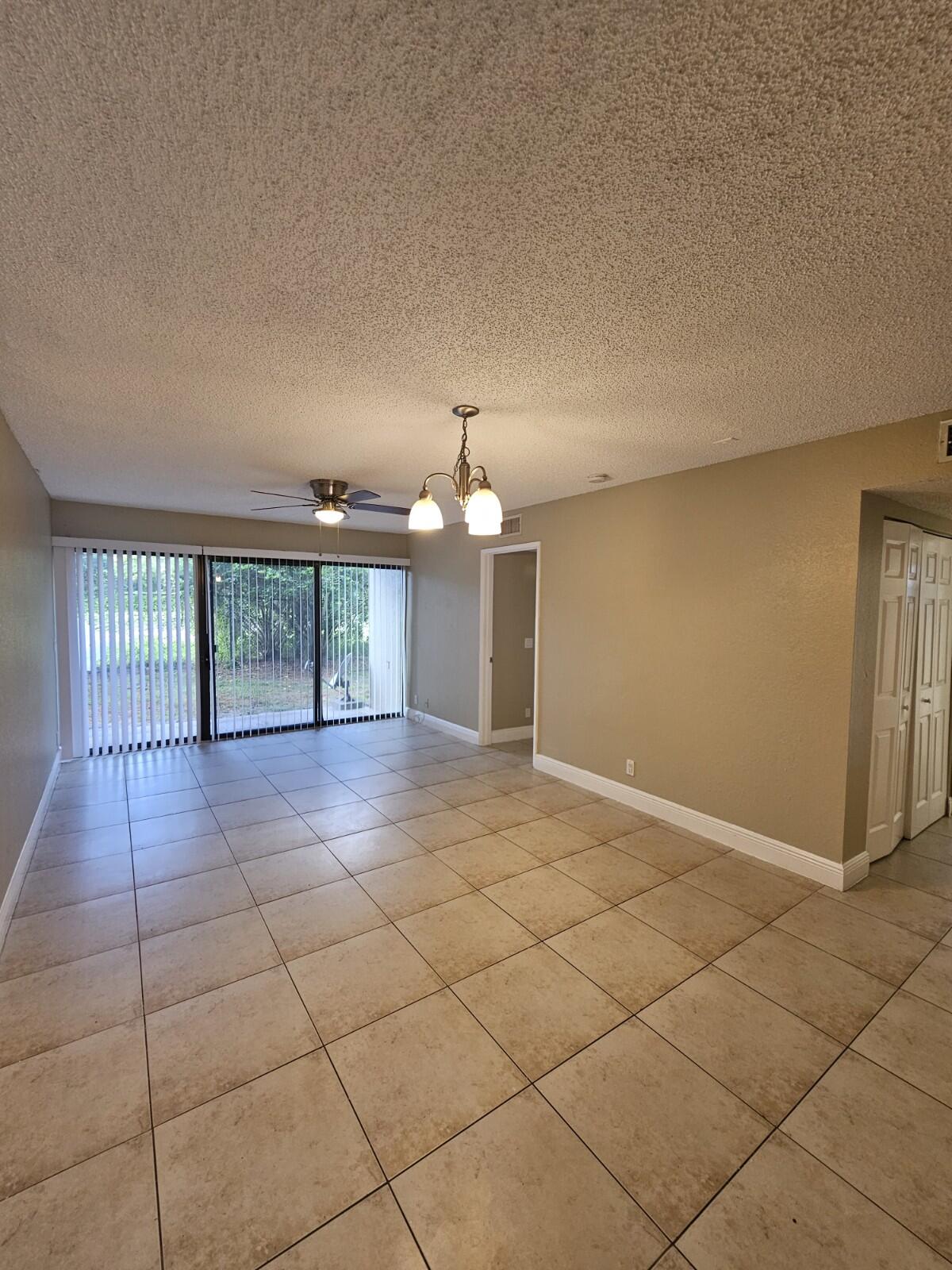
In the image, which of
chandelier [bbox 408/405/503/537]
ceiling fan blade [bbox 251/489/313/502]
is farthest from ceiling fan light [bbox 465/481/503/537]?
ceiling fan blade [bbox 251/489/313/502]

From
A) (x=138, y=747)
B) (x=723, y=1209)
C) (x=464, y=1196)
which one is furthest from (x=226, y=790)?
(x=723, y=1209)

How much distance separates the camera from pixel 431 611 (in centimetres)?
688

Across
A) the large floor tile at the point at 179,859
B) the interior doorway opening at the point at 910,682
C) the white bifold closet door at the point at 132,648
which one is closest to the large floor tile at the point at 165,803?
the large floor tile at the point at 179,859

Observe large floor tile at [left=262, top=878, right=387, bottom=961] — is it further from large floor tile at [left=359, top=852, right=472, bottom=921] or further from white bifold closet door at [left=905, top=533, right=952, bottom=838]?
white bifold closet door at [left=905, top=533, right=952, bottom=838]

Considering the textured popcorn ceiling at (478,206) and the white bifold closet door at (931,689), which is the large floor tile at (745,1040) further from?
the textured popcorn ceiling at (478,206)

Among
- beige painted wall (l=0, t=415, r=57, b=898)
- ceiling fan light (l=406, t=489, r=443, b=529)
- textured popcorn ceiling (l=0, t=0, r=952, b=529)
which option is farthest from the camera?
beige painted wall (l=0, t=415, r=57, b=898)

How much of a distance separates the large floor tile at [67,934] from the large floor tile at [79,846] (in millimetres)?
620

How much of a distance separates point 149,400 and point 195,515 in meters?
3.67

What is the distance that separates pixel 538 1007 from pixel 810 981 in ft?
4.00

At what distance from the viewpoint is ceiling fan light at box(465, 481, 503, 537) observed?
93.3 inches

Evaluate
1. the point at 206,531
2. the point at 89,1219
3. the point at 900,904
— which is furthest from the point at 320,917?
the point at 206,531

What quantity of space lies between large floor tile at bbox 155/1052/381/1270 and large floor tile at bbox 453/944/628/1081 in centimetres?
60

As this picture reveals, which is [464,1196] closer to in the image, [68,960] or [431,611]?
[68,960]

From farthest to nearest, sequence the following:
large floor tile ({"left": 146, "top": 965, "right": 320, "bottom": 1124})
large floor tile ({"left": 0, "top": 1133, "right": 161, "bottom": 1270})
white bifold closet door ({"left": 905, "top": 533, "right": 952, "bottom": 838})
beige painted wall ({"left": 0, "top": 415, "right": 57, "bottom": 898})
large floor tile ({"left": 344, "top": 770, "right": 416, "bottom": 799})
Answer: large floor tile ({"left": 344, "top": 770, "right": 416, "bottom": 799}), white bifold closet door ({"left": 905, "top": 533, "right": 952, "bottom": 838}), beige painted wall ({"left": 0, "top": 415, "right": 57, "bottom": 898}), large floor tile ({"left": 146, "top": 965, "right": 320, "bottom": 1124}), large floor tile ({"left": 0, "top": 1133, "right": 161, "bottom": 1270})
